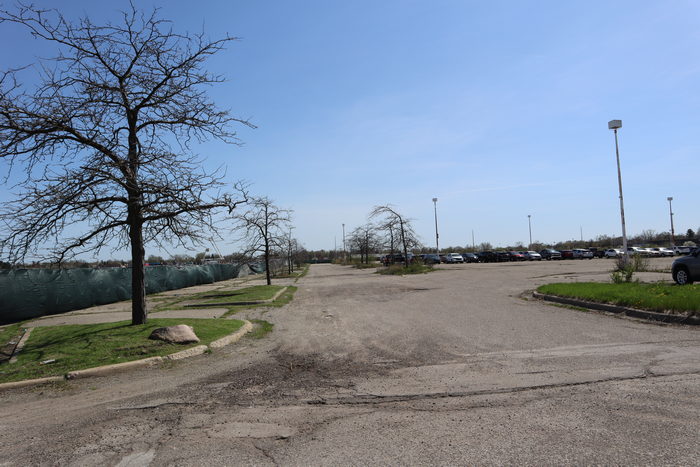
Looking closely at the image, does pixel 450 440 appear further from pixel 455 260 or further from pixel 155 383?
pixel 455 260

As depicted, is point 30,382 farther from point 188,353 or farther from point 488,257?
point 488,257

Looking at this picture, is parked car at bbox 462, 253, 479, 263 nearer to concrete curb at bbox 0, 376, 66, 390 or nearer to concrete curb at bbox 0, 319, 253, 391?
concrete curb at bbox 0, 319, 253, 391

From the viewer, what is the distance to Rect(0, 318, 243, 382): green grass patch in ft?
26.9

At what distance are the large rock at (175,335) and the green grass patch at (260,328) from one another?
1.85 m

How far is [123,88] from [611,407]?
1090cm

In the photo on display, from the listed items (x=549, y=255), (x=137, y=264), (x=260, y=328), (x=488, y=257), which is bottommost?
(x=260, y=328)

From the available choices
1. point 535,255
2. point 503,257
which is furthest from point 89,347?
point 535,255

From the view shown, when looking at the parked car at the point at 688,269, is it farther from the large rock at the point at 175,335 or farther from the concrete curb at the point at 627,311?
the large rock at the point at 175,335

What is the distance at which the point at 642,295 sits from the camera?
12.6m

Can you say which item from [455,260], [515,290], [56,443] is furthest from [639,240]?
[56,443]

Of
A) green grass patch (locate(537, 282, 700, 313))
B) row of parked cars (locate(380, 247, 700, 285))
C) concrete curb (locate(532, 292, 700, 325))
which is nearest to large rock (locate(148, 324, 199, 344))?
concrete curb (locate(532, 292, 700, 325))

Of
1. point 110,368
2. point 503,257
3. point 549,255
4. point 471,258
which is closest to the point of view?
point 110,368

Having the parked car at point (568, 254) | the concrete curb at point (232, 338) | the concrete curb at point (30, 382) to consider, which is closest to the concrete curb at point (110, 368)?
the concrete curb at point (30, 382)

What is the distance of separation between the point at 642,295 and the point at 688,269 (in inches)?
221
